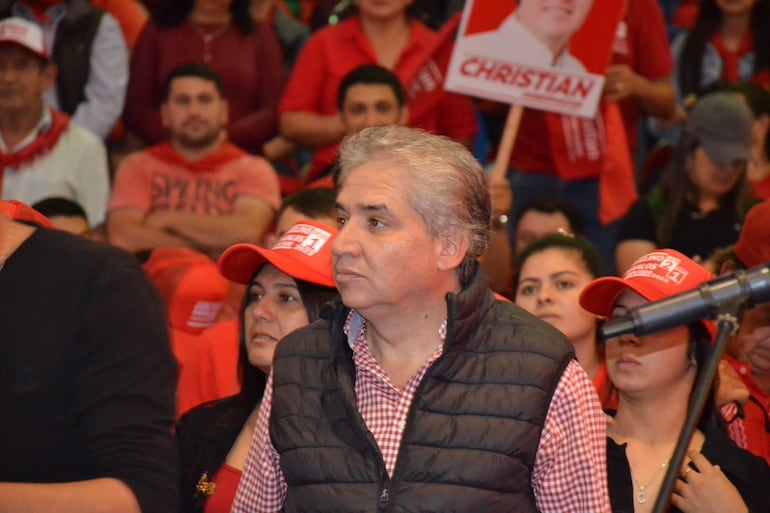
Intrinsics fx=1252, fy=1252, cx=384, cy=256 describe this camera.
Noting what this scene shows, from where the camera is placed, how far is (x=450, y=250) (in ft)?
9.82

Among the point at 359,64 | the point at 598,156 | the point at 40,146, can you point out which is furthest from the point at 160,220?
the point at 598,156

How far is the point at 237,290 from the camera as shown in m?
5.80

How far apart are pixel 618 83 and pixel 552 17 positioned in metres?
1.00

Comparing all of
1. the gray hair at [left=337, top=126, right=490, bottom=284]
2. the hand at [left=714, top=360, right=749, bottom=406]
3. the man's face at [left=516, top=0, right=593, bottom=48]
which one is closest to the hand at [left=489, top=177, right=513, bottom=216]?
the man's face at [left=516, top=0, right=593, bottom=48]

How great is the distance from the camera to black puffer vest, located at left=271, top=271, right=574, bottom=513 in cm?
277

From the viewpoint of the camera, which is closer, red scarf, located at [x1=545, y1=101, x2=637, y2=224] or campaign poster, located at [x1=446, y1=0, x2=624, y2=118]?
campaign poster, located at [x1=446, y1=0, x2=624, y2=118]

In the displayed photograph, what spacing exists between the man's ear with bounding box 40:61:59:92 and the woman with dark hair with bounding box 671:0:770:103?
3677mm

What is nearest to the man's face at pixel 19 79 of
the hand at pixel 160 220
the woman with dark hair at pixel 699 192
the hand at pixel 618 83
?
the hand at pixel 160 220

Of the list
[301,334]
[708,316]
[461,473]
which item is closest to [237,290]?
[301,334]

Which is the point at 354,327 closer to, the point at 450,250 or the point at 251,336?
the point at 450,250

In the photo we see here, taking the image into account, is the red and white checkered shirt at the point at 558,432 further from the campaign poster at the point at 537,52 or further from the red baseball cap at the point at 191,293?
the campaign poster at the point at 537,52

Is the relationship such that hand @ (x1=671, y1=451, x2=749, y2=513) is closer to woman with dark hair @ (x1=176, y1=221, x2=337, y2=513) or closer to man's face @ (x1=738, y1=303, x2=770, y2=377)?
man's face @ (x1=738, y1=303, x2=770, y2=377)

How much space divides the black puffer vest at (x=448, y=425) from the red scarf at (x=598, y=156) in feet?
12.5

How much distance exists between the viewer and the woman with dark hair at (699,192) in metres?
5.77
